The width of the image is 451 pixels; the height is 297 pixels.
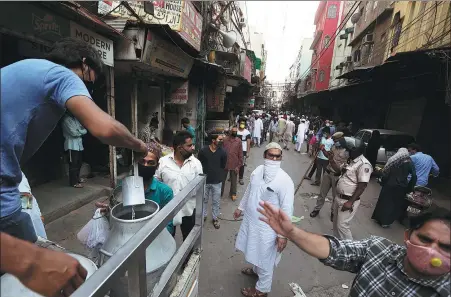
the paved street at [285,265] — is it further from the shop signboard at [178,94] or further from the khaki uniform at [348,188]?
the shop signboard at [178,94]

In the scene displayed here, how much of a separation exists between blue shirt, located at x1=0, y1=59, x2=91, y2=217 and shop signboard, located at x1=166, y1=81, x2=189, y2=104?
7.57m

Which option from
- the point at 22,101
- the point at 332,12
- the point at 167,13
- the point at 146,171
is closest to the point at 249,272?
the point at 146,171

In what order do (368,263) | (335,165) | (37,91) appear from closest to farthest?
(37,91) → (368,263) → (335,165)

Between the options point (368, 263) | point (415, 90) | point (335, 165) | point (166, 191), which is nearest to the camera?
point (368, 263)

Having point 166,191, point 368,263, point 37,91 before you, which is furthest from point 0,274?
point 368,263

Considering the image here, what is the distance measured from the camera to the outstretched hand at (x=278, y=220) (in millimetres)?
1432

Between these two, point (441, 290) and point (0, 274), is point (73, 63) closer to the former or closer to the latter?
point (0, 274)

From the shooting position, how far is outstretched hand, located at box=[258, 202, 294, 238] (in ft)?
4.70

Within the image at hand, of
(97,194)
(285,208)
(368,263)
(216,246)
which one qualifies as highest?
(368,263)

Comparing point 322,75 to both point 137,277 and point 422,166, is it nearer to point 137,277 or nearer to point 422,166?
point 422,166

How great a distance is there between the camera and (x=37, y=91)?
97 centimetres

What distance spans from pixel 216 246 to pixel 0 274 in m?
3.24

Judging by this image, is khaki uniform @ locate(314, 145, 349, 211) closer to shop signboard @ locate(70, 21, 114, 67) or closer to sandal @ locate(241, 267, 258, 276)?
sandal @ locate(241, 267, 258, 276)

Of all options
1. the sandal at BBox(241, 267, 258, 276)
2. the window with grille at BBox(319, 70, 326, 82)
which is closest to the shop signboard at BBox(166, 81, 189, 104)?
the sandal at BBox(241, 267, 258, 276)
